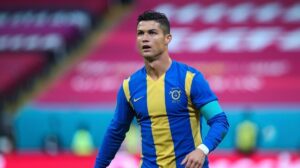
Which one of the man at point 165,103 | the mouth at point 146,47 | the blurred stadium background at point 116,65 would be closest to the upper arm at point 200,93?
the man at point 165,103

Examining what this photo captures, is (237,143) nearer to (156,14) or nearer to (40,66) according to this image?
(40,66)

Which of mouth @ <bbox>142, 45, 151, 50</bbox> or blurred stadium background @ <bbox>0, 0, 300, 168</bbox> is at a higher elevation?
blurred stadium background @ <bbox>0, 0, 300, 168</bbox>

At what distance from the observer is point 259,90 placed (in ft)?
45.2

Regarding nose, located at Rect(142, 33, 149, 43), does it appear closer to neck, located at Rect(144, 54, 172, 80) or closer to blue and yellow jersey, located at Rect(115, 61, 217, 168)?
neck, located at Rect(144, 54, 172, 80)

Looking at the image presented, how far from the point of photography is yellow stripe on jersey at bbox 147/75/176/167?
166 inches

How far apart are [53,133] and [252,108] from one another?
10.3ft

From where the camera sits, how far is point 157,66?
4.23 m

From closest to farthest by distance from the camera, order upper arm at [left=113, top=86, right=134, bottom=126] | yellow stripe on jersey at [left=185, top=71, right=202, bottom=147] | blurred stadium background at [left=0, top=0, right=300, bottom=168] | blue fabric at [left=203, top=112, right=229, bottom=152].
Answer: blue fabric at [left=203, top=112, right=229, bottom=152] < yellow stripe on jersey at [left=185, top=71, right=202, bottom=147] < upper arm at [left=113, top=86, right=134, bottom=126] < blurred stadium background at [left=0, top=0, right=300, bottom=168]

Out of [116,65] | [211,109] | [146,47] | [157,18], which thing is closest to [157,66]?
[146,47]

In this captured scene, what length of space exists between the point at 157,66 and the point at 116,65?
10.8 metres

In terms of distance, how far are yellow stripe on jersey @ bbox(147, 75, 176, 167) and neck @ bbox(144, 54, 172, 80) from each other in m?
0.04

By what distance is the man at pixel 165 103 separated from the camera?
412cm

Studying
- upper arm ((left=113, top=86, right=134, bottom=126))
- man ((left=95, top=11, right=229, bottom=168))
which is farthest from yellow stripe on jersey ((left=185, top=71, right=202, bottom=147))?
upper arm ((left=113, top=86, right=134, bottom=126))

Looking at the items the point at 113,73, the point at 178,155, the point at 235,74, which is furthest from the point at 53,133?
the point at 178,155
